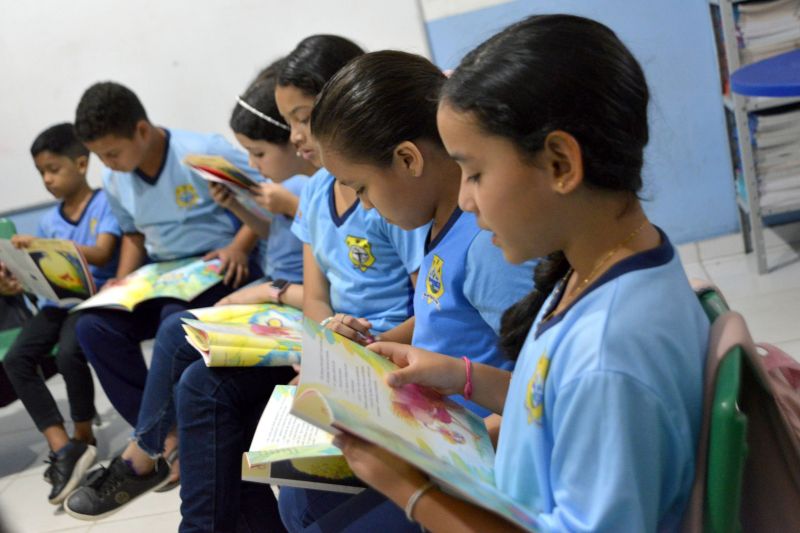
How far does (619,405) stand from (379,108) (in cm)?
73

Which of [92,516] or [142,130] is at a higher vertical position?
[142,130]

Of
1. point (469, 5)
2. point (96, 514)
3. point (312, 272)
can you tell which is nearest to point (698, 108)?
point (469, 5)

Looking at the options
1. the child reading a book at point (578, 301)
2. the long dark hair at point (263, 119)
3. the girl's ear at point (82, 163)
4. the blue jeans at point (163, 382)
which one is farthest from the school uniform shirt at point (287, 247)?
the child reading a book at point (578, 301)

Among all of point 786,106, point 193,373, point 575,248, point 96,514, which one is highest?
point 575,248

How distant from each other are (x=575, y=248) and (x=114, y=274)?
2.41 metres

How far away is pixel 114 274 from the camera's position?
123 inches

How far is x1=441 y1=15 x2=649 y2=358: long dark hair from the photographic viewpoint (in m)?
0.95

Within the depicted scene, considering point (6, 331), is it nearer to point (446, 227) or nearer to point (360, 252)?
point (360, 252)

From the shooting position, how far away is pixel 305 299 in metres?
2.05

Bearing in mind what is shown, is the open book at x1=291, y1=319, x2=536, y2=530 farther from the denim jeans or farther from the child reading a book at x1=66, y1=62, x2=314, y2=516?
the denim jeans

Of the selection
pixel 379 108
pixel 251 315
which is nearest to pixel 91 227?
pixel 251 315

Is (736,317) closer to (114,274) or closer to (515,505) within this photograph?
(515,505)

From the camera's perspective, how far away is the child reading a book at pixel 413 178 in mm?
1397

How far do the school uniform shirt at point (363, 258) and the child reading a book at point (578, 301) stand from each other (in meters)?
0.68
